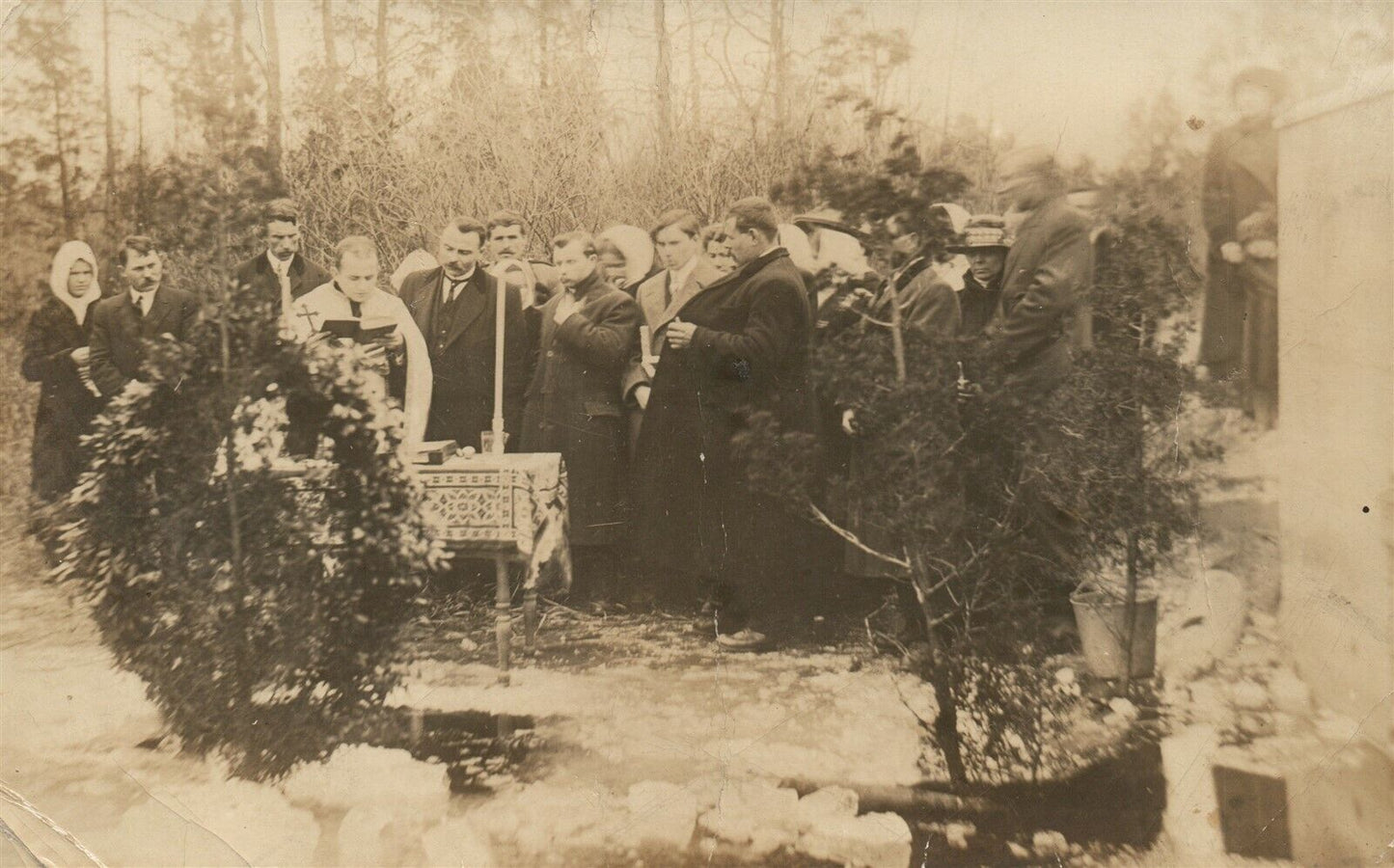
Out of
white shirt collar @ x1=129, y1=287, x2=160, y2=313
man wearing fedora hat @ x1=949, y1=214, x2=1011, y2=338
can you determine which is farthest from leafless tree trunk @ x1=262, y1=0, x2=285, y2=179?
man wearing fedora hat @ x1=949, y1=214, x2=1011, y2=338

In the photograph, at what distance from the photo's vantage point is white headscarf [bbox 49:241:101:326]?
262 centimetres

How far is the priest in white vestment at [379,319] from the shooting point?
2.53 meters

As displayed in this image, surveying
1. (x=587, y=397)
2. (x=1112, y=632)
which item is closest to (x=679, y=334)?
(x=587, y=397)

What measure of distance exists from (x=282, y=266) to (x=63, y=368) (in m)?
0.69

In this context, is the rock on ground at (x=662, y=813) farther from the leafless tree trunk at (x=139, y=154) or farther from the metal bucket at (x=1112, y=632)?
the leafless tree trunk at (x=139, y=154)

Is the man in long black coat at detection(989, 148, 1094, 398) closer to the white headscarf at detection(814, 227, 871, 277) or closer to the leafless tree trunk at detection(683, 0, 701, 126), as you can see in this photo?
the white headscarf at detection(814, 227, 871, 277)

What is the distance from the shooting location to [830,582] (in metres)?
2.49

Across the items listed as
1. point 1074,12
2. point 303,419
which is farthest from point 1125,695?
point 303,419

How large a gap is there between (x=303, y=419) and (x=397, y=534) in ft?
1.30

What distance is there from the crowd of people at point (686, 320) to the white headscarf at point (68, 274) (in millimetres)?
198

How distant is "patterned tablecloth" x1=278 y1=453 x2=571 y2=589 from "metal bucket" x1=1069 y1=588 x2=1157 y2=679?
136 centimetres

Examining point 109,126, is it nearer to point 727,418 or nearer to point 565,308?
point 565,308

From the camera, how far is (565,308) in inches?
99.7

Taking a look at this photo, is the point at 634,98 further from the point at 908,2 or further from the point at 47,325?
the point at 47,325
